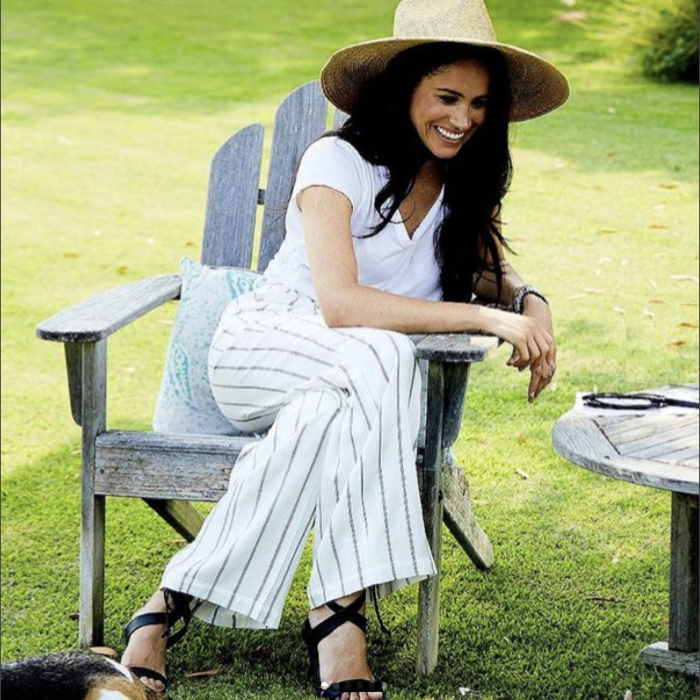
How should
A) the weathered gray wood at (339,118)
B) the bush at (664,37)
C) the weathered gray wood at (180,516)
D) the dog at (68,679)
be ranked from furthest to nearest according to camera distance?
1. the bush at (664,37)
2. the weathered gray wood at (339,118)
3. the weathered gray wood at (180,516)
4. the dog at (68,679)

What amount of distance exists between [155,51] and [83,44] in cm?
74

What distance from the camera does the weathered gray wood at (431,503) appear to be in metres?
2.83

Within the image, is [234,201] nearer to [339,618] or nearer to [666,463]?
[339,618]

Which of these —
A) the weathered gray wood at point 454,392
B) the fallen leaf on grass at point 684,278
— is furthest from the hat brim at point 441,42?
the fallen leaf on grass at point 684,278

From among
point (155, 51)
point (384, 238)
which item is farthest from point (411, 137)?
point (155, 51)

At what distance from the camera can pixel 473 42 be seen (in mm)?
2932

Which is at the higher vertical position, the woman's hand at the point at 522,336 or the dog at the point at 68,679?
the woman's hand at the point at 522,336

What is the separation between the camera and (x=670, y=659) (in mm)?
2951

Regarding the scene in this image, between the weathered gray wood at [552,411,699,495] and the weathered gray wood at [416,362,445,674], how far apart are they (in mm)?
261

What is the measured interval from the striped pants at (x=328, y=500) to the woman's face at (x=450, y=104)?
514 millimetres

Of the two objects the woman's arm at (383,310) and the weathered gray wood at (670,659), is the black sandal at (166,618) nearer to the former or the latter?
the woman's arm at (383,310)

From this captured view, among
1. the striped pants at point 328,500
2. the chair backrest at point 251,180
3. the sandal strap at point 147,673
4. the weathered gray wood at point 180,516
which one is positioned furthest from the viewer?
the chair backrest at point 251,180

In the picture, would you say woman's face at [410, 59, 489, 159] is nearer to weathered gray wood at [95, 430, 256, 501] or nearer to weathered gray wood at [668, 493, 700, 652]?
weathered gray wood at [95, 430, 256, 501]

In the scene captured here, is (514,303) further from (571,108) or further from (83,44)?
(83,44)
